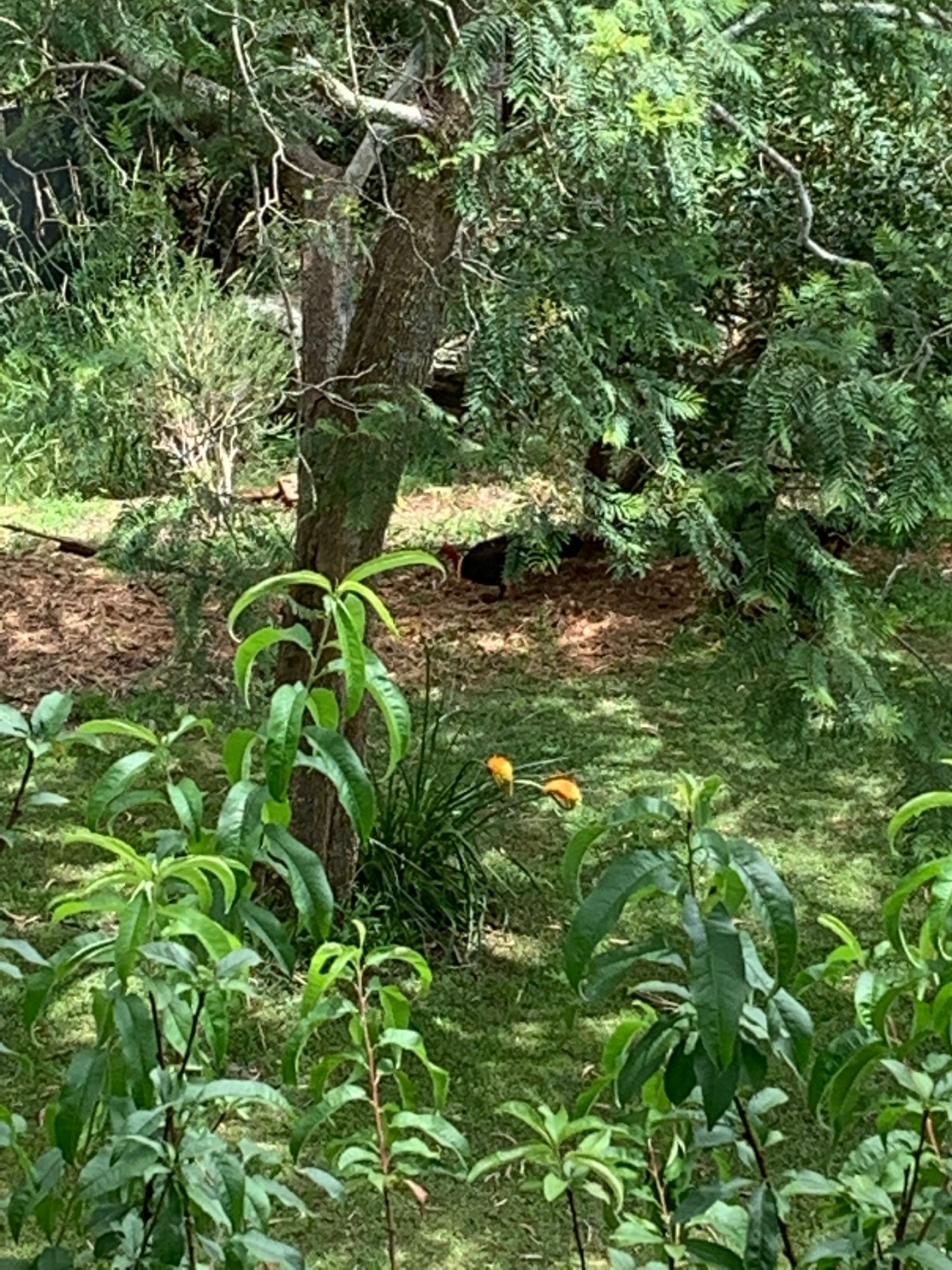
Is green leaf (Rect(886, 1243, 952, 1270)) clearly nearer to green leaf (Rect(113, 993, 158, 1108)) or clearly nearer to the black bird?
green leaf (Rect(113, 993, 158, 1108))

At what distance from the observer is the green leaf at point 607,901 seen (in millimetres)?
1224

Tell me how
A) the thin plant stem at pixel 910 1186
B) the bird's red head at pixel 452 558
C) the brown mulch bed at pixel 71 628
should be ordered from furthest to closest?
the bird's red head at pixel 452 558 < the brown mulch bed at pixel 71 628 < the thin plant stem at pixel 910 1186

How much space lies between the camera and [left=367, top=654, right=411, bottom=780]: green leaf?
130 cm

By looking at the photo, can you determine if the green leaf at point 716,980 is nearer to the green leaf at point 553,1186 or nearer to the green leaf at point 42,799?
the green leaf at point 553,1186

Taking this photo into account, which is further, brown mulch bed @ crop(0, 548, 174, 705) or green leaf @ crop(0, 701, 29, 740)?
brown mulch bed @ crop(0, 548, 174, 705)

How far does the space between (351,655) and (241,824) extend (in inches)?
6.5

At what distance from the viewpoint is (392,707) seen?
132cm

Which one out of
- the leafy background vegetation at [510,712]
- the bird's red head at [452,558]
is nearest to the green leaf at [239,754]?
the leafy background vegetation at [510,712]

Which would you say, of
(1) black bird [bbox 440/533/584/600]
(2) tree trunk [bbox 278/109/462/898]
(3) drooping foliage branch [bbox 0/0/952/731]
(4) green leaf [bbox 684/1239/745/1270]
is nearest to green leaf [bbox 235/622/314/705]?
(4) green leaf [bbox 684/1239/745/1270]

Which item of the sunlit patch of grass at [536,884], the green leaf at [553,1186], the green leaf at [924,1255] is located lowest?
the sunlit patch of grass at [536,884]

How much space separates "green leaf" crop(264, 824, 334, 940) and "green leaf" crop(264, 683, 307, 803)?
75 millimetres

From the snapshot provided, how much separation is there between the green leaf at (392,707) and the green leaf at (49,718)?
0.94ft

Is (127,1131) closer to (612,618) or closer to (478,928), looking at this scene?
(478,928)

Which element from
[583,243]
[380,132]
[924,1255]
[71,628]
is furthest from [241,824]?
[71,628]
